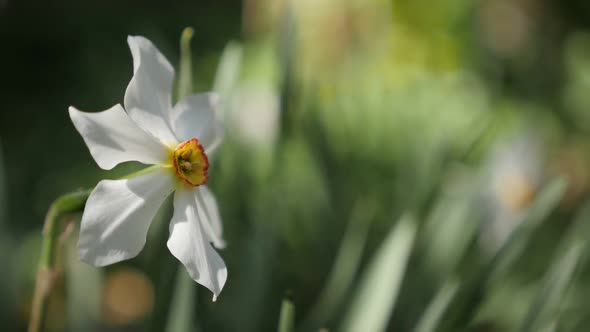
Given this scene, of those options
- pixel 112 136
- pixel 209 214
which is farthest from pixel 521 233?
pixel 112 136

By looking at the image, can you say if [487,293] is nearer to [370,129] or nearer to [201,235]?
[201,235]

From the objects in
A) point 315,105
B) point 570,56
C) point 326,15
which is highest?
point 570,56

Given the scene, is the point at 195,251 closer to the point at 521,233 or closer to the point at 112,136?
the point at 112,136

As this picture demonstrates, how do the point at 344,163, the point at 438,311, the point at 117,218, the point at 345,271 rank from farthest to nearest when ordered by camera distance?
1. the point at 344,163
2. the point at 345,271
3. the point at 438,311
4. the point at 117,218

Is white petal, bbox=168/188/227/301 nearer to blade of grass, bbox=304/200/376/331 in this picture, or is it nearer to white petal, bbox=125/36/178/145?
white petal, bbox=125/36/178/145

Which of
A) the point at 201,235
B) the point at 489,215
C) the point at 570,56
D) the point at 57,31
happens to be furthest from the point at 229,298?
the point at 57,31

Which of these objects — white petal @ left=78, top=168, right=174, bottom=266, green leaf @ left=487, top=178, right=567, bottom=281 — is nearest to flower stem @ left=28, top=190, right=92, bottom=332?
white petal @ left=78, top=168, right=174, bottom=266
